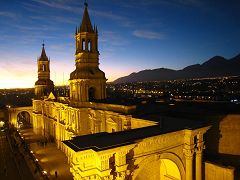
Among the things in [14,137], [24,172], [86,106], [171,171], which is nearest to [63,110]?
[86,106]

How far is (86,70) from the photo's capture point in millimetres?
28766

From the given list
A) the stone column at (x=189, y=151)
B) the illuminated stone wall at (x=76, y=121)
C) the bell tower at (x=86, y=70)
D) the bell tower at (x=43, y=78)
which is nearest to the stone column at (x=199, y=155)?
the stone column at (x=189, y=151)

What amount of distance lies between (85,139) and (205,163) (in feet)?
28.0

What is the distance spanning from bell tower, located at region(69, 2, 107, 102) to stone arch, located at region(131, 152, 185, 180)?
1373 cm

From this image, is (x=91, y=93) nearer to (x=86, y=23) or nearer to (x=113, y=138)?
(x=86, y=23)

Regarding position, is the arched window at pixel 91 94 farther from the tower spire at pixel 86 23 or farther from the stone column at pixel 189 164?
the stone column at pixel 189 164

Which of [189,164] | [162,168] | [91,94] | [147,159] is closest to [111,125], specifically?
[91,94]

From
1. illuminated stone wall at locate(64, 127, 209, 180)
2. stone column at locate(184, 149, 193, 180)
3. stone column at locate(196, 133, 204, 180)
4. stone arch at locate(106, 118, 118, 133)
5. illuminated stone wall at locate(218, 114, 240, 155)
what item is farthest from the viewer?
stone arch at locate(106, 118, 118, 133)

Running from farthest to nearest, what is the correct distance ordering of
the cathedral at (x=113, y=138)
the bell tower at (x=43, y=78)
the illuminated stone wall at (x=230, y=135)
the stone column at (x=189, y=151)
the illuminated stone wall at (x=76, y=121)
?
the bell tower at (x=43, y=78)
the illuminated stone wall at (x=76, y=121)
the illuminated stone wall at (x=230, y=135)
the stone column at (x=189, y=151)
the cathedral at (x=113, y=138)

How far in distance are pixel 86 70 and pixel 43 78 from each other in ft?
69.5

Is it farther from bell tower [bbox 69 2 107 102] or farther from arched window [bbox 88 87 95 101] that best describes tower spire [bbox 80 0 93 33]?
arched window [bbox 88 87 95 101]

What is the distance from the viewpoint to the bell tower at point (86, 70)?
28.5m

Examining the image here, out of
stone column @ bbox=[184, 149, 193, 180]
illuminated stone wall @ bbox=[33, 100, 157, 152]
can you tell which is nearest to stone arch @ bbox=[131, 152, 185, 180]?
stone column @ bbox=[184, 149, 193, 180]

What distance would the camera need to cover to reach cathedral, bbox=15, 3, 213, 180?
39.7ft
